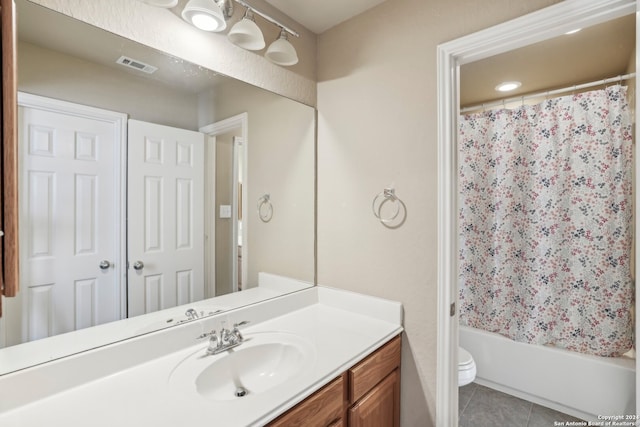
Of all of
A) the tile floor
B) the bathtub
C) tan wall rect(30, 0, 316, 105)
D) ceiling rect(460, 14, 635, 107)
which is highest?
ceiling rect(460, 14, 635, 107)

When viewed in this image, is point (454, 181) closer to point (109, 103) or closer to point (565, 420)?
point (109, 103)

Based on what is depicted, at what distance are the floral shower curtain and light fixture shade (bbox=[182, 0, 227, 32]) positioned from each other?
2.01 meters

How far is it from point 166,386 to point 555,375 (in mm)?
2328

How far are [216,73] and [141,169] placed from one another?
54cm

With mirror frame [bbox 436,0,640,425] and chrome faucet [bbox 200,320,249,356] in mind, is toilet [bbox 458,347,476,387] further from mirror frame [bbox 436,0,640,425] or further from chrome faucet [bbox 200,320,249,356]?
chrome faucet [bbox 200,320,249,356]

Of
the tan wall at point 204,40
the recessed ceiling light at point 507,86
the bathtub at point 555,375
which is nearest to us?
the tan wall at point 204,40

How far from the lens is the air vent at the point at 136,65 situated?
3.62 ft

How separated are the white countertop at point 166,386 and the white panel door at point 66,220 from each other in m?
0.15

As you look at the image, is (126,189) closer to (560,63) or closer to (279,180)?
(279,180)

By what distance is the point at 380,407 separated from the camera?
1.33 metres

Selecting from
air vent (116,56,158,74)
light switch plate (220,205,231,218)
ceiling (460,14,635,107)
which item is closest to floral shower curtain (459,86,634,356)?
ceiling (460,14,635,107)

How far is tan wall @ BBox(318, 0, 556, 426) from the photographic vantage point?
4.56 feet

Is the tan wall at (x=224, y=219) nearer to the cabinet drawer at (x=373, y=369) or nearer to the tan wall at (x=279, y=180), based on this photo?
the tan wall at (x=279, y=180)

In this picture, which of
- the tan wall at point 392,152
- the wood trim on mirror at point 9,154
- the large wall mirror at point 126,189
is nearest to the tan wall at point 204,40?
the large wall mirror at point 126,189
